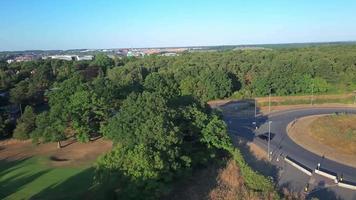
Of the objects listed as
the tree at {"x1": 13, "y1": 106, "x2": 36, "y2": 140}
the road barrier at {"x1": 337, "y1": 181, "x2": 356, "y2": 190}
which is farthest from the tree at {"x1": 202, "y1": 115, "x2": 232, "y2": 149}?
the tree at {"x1": 13, "y1": 106, "x2": 36, "y2": 140}

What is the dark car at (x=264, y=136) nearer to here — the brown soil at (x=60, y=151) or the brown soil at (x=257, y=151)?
the brown soil at (x=257, y=151)

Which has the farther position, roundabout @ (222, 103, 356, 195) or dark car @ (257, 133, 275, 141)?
dark car @ (257, 133, 275, 141)

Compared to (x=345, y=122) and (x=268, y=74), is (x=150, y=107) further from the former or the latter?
(x=268, y=74)

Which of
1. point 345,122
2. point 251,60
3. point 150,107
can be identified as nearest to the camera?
point 150,107

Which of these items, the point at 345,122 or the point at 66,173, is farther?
the point at 345,122

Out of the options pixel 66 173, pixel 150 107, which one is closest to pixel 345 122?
pixel 150 107

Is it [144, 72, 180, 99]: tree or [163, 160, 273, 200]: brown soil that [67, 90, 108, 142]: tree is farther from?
[163, 160, 273, 200]: brown soil

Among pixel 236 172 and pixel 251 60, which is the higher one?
pixel 251 60
